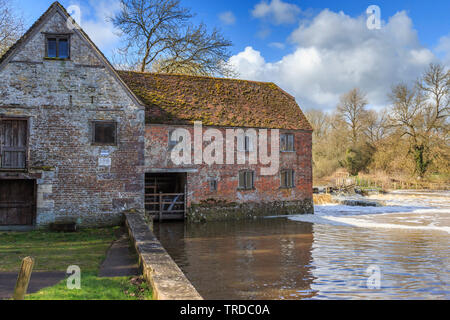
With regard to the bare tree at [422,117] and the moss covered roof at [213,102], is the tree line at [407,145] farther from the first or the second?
the moss covered roof at [213,102]

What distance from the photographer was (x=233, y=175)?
22406mm

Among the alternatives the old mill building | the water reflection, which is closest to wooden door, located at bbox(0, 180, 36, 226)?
the old mill building

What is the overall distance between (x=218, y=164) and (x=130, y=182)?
6598 mm

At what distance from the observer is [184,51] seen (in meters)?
31.0

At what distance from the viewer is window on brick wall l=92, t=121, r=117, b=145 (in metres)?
16.5

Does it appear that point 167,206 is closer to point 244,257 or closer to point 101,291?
point 244,257

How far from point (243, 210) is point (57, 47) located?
43.3 ft

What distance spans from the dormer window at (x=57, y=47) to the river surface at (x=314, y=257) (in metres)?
9.04

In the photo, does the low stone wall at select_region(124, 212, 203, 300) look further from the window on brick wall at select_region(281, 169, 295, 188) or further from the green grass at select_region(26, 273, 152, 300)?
the window on brick wall at select_region(281, 169, 295, 188)

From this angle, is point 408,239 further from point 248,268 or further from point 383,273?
point 248,268

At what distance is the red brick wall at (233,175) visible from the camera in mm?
20522

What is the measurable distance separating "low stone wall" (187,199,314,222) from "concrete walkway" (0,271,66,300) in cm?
1321

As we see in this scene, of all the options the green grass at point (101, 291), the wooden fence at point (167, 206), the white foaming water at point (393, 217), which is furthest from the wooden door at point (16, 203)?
the white foaming water at point (393, 217)
